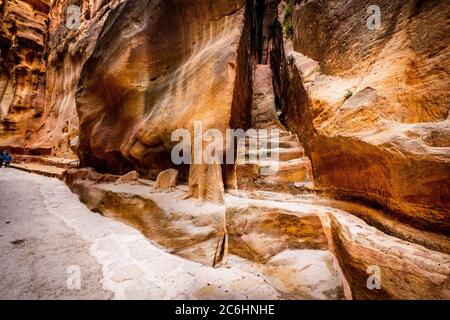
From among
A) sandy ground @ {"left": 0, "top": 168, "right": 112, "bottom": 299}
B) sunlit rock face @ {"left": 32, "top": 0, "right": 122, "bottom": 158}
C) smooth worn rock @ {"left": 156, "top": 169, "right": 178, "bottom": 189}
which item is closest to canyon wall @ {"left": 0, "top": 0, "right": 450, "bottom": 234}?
smooth worn rock @ {"left": 156, "top": 169, "right": 178, "bottom": 189}

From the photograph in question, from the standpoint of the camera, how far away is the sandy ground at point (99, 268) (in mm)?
2746

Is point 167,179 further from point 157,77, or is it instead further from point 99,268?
point 157,77

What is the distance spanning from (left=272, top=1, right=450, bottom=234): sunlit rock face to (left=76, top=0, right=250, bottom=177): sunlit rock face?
2.17 m

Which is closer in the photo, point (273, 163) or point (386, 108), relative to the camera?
point (386, 108)

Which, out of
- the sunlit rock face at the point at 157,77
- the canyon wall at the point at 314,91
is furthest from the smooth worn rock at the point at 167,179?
the sunlit rock face at the point at 157,77

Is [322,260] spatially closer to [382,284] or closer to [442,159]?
[382,284]

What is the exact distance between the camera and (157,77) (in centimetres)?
677

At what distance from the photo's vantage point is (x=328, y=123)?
4273mm

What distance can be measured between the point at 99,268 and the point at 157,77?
5.52 m

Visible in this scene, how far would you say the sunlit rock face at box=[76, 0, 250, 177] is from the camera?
523 centimetres

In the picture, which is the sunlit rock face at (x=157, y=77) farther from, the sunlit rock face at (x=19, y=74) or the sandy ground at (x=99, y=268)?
the sunlit rock face at (x=19, y=74)

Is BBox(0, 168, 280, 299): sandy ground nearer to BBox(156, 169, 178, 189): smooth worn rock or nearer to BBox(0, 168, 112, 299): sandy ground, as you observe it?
BBox(0, 168, 112, 299): sandy ground

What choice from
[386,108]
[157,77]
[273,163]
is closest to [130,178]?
[157,77]

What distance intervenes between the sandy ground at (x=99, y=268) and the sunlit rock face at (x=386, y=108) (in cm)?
219
